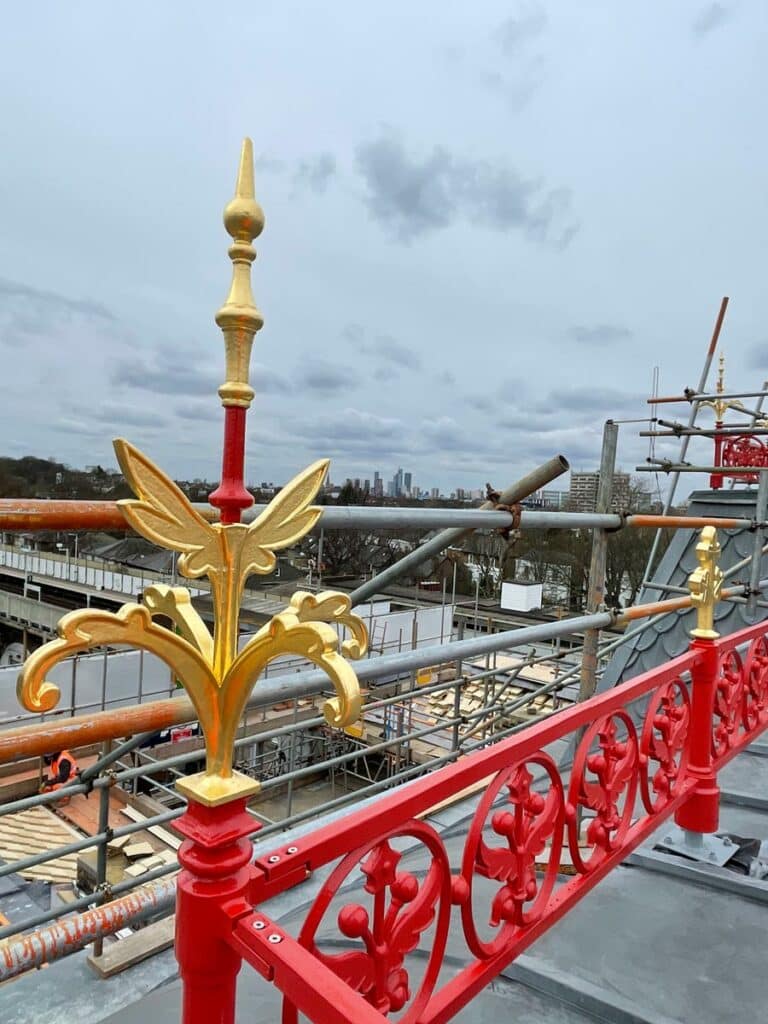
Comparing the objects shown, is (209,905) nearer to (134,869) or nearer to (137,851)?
(134,869)

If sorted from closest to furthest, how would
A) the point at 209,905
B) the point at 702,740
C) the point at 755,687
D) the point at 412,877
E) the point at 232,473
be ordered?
1. the point at 209,905
2. the point at 232,473
3. the point at 412,877
4. the point at 702,740
5. the point at 755,687

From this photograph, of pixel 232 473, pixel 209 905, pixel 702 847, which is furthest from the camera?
pixel 702 847

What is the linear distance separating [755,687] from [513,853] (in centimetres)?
213

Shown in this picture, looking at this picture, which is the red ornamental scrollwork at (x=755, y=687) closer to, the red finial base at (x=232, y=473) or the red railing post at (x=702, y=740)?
the red railing post at (x=702, y=740)

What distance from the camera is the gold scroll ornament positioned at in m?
0.94

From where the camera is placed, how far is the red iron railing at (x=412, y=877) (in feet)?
3.17

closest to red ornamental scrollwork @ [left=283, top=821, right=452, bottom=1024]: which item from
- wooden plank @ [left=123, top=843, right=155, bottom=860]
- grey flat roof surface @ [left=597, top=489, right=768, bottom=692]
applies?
grey flat roof surface @ [left=597, top=489, right=768, bottom=692]

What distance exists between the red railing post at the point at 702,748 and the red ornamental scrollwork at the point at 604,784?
0.63 m

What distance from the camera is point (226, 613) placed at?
1036mm

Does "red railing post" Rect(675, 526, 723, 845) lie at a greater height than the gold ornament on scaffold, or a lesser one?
lesser

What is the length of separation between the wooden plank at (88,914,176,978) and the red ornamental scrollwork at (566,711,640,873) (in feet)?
3.72

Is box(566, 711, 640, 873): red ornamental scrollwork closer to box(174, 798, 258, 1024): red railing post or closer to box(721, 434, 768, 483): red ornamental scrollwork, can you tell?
box(174, 798, 258, 1024): red railing post

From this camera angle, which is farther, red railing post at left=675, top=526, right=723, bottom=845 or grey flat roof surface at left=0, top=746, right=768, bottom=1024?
red railing post at left=675, top=526, right=723, bottom=845

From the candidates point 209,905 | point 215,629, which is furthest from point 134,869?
point 215,629
